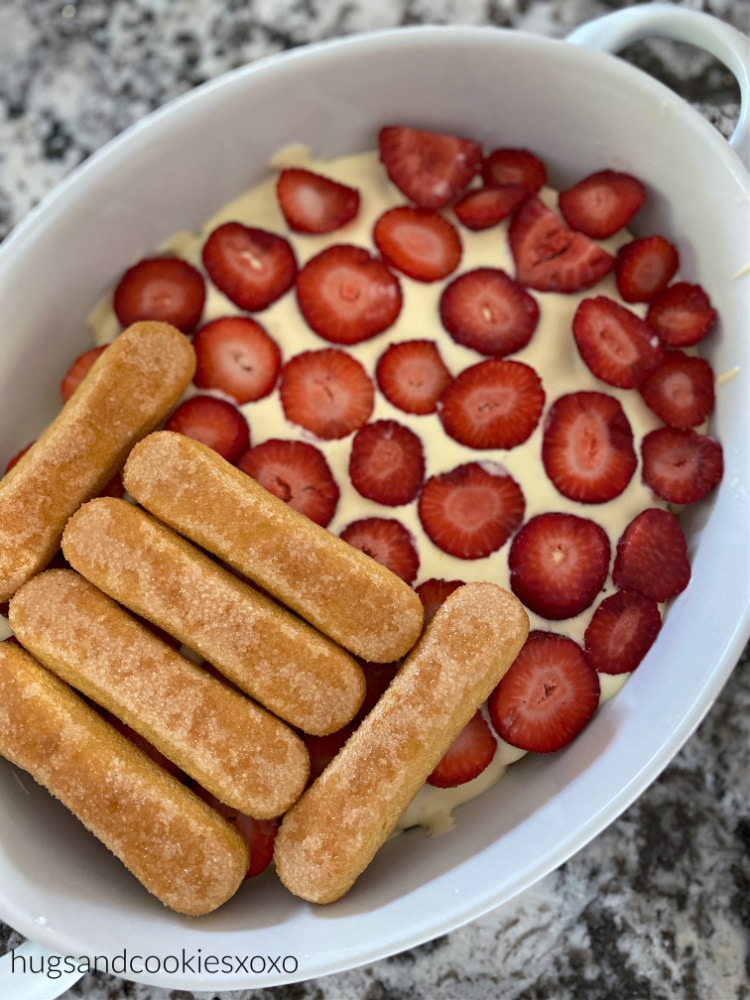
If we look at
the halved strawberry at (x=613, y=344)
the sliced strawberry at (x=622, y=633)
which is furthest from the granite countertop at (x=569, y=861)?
the halved strawberry at (x=613, y=344)

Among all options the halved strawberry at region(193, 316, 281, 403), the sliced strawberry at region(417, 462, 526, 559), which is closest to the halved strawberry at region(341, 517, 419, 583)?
the sliced strawberry at region(417, 462, 526, 559)

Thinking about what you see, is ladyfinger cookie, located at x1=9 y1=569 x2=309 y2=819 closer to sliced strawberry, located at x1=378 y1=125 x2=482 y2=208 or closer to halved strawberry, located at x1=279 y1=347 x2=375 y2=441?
halved strawberry, located at x1=279 y1=347 x2=375 y2=441

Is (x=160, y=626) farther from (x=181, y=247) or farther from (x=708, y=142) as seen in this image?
(x=708, y=142)

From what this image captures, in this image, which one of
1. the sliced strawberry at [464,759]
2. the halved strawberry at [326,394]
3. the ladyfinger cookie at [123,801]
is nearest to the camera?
the ladyfinger cookie at [123,801]

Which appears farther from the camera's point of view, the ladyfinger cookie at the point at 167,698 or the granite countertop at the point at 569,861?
the granite countertop at the point at 569,861

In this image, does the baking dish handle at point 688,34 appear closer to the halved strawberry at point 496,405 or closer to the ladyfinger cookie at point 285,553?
the halved strawberry at point 496,405

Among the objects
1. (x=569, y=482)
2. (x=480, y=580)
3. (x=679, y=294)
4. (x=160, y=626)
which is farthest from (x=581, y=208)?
(x=160, y=626)

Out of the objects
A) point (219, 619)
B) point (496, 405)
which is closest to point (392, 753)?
point (219, 619)
